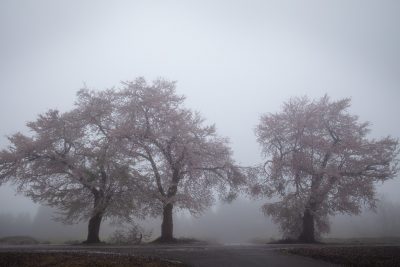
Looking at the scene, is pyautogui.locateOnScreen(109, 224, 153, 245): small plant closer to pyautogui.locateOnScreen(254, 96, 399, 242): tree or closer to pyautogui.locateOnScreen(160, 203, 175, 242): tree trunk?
pyautogui.locateOnScreen(160, 203, 175, 242): tree trunk

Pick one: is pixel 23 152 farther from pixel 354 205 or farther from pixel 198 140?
pixel 354 205

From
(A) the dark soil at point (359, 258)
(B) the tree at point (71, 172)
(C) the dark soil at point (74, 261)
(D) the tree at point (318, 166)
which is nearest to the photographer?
(C) the dark soil at point (74, 261)

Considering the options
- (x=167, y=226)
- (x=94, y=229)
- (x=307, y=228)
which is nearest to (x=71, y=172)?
(x=94, y=229)

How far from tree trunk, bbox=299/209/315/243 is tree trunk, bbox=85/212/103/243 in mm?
19513

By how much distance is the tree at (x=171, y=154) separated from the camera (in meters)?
30.9

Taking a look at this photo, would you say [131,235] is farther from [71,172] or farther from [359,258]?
[359,258]

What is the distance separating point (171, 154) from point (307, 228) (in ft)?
51.1

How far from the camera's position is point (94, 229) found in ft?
97.5

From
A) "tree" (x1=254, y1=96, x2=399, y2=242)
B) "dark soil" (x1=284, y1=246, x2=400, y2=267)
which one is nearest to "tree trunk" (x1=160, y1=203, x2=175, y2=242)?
"tree" (x1=254, y1=96, x2=399, y2=242)

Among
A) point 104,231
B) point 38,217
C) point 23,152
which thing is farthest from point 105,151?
point 38,217

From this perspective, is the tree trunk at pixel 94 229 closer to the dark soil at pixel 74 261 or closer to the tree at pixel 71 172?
the tree at pixel 71 172

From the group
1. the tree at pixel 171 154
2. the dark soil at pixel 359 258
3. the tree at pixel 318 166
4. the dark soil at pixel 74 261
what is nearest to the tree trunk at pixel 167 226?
the tree at pixel 171 154

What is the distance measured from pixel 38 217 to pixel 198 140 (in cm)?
6499

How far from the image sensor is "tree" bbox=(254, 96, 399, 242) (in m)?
32.1
